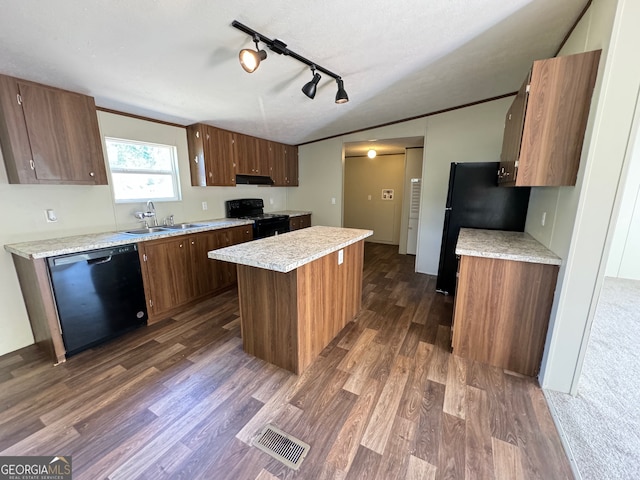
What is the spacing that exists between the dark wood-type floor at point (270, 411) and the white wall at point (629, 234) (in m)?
3.69

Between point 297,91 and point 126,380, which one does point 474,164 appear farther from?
point 126,380

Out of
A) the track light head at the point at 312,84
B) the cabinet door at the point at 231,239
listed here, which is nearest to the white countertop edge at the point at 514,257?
the track light head at the point at 312,84

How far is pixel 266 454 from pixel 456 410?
1207 mm

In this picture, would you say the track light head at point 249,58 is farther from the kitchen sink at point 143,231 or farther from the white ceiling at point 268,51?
the kitchen sink at point 143,231

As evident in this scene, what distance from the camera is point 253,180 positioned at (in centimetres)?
438

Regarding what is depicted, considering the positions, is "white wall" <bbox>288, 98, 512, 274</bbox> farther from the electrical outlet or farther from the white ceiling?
the electrical outlet

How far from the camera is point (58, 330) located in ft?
6.77

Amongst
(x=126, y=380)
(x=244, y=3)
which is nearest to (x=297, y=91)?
(x=244, y=3)

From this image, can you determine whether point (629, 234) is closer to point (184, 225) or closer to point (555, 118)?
point (555, 118)

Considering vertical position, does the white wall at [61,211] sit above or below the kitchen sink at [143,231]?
above

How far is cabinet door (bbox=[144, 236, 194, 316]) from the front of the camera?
2631mm

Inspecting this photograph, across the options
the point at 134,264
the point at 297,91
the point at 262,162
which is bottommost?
the point at 134,264

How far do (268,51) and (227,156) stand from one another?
1.98 m

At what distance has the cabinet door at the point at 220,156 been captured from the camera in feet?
11.5
